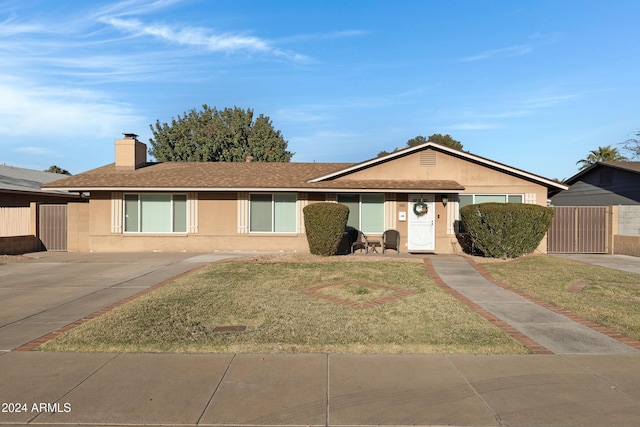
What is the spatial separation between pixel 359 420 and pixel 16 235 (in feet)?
57.4

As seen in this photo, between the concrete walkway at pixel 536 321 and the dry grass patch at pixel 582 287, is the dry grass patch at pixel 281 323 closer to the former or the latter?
the concrete walkway at pixel 536 321

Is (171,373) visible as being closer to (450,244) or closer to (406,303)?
(406,303)

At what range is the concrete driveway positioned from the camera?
6.19m

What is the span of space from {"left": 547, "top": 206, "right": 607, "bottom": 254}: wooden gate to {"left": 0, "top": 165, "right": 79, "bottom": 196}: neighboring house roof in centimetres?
2287

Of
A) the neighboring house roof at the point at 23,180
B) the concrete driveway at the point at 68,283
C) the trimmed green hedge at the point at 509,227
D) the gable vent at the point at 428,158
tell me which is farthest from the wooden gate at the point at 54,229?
the trimmed green hedge at the point at 509,227

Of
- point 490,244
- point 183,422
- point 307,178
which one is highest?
point 307,178

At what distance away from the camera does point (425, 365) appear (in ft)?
15.0

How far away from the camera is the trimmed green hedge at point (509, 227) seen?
12.1 metres

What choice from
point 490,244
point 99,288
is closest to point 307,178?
point 490,244

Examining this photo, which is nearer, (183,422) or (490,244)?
(183,422)

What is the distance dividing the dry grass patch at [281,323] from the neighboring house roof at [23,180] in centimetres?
1528

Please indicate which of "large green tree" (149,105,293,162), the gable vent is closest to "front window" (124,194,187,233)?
the gable vent

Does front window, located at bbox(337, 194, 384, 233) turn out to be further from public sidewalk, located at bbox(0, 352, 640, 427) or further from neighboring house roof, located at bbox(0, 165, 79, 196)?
neighboring house roof, located at bbox(0, 165, 79, 196)

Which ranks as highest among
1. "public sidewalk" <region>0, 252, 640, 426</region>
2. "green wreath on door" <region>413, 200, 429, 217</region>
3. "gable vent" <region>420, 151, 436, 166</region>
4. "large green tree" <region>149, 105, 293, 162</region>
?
"large green tree" <region>149, 105, 293, 162</region>
